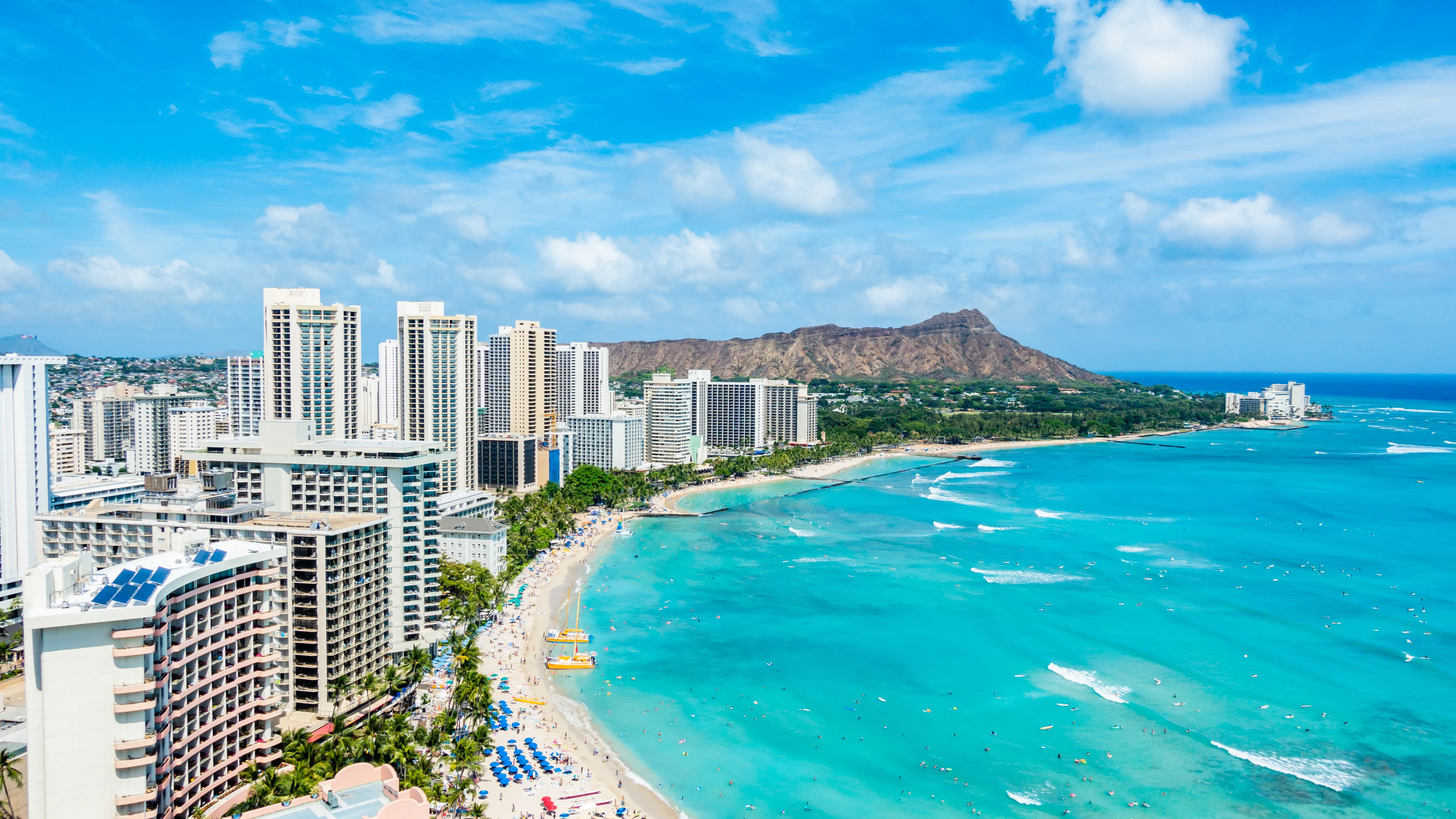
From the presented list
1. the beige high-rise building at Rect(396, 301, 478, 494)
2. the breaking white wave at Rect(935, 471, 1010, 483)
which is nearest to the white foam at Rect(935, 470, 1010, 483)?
the breaking white wave at Rect(935, 471, 1010, 483)

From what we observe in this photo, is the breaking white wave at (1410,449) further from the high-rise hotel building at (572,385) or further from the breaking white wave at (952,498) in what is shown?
the high-rise hotel building at (572,385)

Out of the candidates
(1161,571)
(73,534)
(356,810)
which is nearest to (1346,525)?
(1161,571)

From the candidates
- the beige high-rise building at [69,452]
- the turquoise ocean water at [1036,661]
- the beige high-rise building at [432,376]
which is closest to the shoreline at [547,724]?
the turquoise ocean water at [1036,661]

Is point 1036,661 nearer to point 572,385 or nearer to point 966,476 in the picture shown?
point 966,476

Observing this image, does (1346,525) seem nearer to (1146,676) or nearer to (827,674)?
(1146,676)

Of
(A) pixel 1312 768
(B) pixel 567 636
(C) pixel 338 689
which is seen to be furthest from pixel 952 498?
(C) pixel 338 689

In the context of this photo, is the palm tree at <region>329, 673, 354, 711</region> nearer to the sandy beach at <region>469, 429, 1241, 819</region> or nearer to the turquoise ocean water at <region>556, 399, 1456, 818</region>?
the sandy beach at <region>469, 429, 1241, 819</region>
